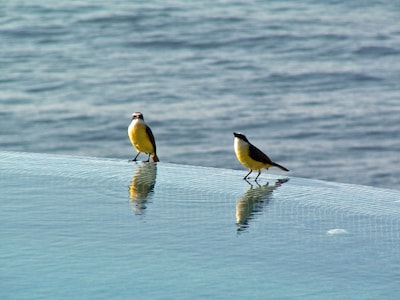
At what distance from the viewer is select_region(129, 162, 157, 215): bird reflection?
669 cm

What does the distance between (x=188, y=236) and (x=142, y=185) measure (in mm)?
1503

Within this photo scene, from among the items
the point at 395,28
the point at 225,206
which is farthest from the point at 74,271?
the point at 395,28

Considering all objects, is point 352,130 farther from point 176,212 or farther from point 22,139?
point 176,212

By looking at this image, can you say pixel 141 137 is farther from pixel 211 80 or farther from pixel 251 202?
pixel 211 80

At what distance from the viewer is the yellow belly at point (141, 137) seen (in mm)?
8664

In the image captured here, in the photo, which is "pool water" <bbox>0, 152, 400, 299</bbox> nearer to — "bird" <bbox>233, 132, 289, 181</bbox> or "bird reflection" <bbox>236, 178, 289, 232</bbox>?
"bird reflection" <bbox>236, 178, 289, 232</bbox>

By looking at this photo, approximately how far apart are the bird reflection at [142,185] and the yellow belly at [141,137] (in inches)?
14.3

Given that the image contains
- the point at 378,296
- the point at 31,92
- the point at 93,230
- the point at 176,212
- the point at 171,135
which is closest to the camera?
the point at 378,296

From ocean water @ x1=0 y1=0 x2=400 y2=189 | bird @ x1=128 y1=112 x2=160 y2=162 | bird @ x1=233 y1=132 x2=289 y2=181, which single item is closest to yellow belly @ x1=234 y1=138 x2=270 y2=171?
bird @ x1=233 y1=132 x2=289 y2=181

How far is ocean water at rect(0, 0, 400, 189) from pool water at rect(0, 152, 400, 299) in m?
12.3

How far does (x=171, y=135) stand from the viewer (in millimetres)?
21328

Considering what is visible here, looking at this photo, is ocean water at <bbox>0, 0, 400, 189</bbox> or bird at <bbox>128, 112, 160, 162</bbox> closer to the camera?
bird at <bbox>128, 112, 160, 162</bbox>

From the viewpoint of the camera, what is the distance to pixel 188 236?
5902mm

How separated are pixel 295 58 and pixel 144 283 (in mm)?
19848
